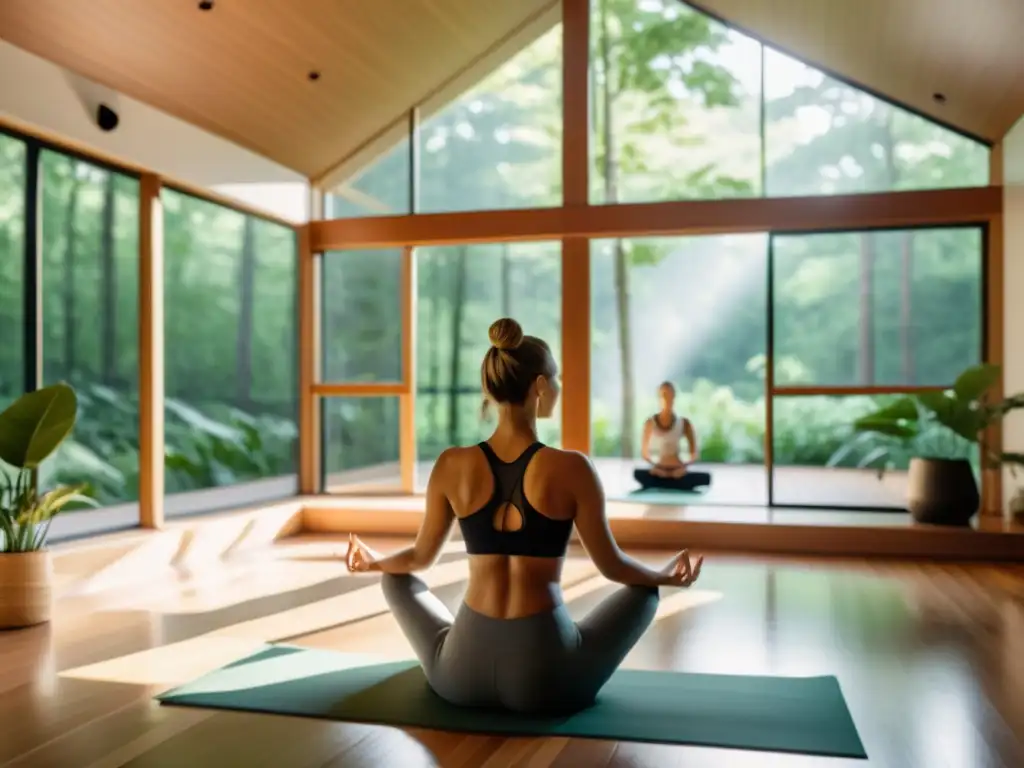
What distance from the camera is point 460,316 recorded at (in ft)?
24.2

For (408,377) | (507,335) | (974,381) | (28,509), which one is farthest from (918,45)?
(28,509)

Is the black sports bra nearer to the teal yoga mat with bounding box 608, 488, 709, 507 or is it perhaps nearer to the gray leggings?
the gray leggings

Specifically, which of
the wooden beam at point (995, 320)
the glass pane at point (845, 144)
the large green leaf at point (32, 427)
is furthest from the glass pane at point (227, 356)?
the wooden beam at point (995, 320)

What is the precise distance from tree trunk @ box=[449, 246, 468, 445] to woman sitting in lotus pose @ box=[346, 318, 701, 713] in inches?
179

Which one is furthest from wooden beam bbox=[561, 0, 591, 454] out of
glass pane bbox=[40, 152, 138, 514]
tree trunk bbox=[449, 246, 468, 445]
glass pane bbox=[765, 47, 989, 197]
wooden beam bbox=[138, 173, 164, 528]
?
glass pane bbox=[40, 152, 138, 514]

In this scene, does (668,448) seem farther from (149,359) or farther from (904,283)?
(149,359)

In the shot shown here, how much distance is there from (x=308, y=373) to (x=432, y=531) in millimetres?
4722

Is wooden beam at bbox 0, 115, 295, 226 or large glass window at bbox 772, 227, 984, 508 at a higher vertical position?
wooden beam at bbox 0, 115, 295, 226

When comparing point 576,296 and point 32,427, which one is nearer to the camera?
point 32,427

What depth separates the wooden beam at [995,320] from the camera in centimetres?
625

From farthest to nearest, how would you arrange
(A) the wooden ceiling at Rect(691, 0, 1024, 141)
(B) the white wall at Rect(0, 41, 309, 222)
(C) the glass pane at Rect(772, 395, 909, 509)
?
(C) the glass pane at Rect(772, 395, 909, 509) → (A) the wooden ceiling at Rect(691, 0, 1024, 141) → (B) the white wall at Rect(0, 41, 309, 222)

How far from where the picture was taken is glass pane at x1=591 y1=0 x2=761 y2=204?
680 cm

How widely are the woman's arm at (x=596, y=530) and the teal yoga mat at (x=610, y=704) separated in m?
0.38

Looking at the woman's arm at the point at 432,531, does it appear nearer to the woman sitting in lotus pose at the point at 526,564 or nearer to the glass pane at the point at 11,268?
the woman sitting in lotus pose at the point at 526,564
